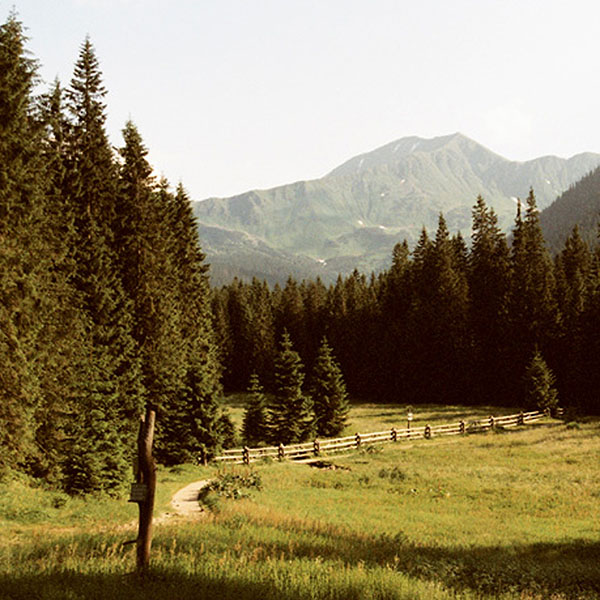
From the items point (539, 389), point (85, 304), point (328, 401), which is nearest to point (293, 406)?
point (328, 401)

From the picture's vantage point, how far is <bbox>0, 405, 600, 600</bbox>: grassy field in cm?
807

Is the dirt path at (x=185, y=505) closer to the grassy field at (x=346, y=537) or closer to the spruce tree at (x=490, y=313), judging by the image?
the grassy field at (x=346, y=537)

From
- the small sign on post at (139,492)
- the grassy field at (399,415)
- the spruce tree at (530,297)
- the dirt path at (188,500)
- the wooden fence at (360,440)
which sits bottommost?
the grassy field at (399,415)

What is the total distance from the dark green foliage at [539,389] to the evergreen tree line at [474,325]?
6.3 inches

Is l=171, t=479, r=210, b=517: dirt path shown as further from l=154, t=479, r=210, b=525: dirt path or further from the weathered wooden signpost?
the weathered wooden signpost

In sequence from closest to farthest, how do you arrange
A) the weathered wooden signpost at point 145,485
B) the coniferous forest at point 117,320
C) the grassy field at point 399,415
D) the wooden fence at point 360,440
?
the weathered wooden signpost at point 145,485 < the coniferous forest at point 117,320 < the wooden fence at point 360,440 < the grassy field at point 399,415

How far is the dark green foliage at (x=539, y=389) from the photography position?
174 ft

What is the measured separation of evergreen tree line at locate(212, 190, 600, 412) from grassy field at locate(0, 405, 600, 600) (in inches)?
1009

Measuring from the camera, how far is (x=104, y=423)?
1969 centimetres

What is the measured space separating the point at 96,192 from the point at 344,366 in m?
67.8

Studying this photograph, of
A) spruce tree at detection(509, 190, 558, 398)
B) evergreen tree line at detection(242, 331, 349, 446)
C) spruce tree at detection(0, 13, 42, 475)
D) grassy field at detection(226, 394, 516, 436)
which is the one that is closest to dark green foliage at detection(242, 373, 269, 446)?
evergreen tree line at detection(242, 331, 349, 446)

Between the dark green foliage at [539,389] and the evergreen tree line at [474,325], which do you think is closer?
the dark green foliage at [539,389]

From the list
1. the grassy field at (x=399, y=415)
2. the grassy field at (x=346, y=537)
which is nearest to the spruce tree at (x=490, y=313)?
the grassy field at (x=399, y=415)

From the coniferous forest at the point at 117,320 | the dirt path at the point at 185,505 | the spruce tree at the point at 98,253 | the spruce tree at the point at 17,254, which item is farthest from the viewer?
the spruce tree at the point at 98,253
